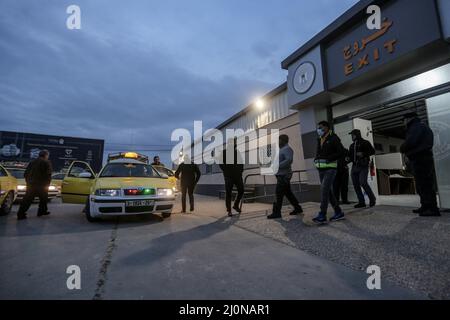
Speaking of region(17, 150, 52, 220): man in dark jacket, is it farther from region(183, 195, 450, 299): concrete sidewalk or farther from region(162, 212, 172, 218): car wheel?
region(183, 195, 450, 299): concrete sidewalk

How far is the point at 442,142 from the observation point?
4609 millimetres

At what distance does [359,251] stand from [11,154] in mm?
26978

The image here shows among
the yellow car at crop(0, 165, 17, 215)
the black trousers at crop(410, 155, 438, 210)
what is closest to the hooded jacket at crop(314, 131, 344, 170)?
the black trousers at crop(410, 155, 438, 210)

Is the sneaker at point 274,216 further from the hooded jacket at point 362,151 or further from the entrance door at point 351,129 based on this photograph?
the entrance door at point 351,129

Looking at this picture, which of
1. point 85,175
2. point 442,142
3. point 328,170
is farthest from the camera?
point 85,175

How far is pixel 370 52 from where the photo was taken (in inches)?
202

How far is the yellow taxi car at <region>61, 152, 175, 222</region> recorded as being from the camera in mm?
4371

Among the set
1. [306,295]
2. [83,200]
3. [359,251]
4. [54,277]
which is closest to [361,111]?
[359,251]

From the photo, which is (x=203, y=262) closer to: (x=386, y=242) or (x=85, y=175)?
(x=386, y=242)

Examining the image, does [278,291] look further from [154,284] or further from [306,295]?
[154,284]

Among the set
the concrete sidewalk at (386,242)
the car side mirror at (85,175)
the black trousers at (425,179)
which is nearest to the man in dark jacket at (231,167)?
the concrete sidewalk at (386,242)

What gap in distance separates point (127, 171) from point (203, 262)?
A: 3.93m

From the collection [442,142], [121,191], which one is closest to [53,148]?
[121,191]

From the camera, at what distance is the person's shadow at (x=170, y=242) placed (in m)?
2.46
